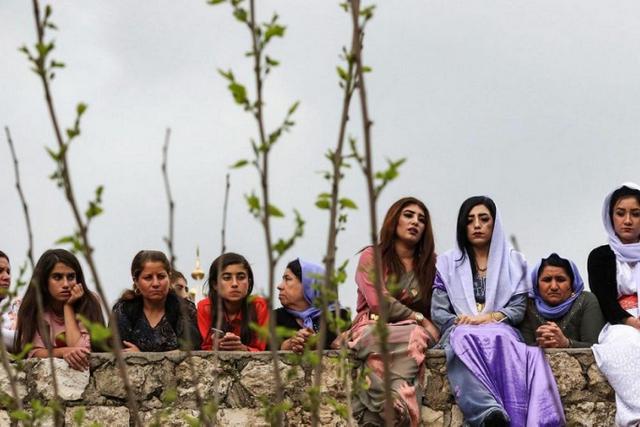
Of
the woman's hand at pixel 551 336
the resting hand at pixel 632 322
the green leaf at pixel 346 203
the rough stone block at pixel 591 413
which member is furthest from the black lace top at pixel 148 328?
the green leaf at pixel 346 203

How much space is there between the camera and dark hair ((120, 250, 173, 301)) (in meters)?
7.91

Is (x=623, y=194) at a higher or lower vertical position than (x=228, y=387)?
higher

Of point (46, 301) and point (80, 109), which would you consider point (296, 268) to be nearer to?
point (46, 301)

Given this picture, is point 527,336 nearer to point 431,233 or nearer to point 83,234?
point 431,233

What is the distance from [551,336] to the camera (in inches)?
301

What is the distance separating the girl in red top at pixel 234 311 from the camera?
25.5 feet

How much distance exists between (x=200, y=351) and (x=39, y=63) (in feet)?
16.9

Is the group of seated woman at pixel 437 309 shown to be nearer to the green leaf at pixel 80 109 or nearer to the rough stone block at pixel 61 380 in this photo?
the rough stone block at pixel 61 380

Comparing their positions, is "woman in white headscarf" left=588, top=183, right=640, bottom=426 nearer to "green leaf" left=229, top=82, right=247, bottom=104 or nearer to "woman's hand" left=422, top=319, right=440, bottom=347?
"woman's hand" left=422, top=319, right=440, bottom=347

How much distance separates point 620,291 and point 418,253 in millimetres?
1179

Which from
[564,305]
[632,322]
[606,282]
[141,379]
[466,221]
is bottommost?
[141,379]

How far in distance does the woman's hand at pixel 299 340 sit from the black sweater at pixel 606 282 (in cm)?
171

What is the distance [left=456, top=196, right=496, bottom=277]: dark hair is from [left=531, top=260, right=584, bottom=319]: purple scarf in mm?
370

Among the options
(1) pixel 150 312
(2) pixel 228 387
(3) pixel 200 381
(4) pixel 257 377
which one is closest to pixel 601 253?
(4) pixel 257 377
